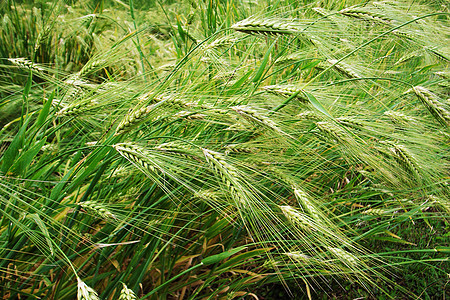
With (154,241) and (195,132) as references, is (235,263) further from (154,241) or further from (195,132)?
(195,132)

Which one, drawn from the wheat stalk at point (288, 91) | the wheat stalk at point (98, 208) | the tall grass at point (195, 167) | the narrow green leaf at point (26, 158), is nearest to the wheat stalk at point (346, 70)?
the tall grass at point (195, 167)

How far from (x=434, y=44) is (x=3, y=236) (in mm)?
1967

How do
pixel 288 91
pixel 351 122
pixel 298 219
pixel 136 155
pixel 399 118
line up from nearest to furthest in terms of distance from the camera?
1. pixel 136 155
2. pixel 298 219
3. pixel 288 91
4. pixel 351 122
5. pixel 399 118

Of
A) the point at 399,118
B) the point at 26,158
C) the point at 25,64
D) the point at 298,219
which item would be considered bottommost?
the point at 298,219

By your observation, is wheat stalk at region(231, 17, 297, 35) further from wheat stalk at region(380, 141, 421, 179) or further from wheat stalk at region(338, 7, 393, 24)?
wheat stalk at region(380, 141, 421, 179)

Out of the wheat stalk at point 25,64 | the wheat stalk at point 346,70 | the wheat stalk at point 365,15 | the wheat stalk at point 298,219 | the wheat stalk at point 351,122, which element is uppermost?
the wheat stalk at point 365,15

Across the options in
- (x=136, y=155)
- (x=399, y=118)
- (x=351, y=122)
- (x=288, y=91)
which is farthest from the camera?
(x=399, y=118)

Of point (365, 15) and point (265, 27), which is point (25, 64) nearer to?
point (265, 27)

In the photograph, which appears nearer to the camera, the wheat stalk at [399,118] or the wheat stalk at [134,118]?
the wheat stalk at [134,118]

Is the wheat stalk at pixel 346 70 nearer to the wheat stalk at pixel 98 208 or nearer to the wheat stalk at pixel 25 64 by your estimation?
the wheat stalk at pixel 98 208

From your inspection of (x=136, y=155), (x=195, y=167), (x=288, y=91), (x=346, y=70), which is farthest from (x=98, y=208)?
(x=346, y=70)

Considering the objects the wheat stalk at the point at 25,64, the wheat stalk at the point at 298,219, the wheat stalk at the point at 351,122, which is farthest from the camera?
the wheat stalk at the point at 25,64

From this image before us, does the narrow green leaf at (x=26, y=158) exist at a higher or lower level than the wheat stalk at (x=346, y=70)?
lower

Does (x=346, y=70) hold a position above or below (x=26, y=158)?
above
